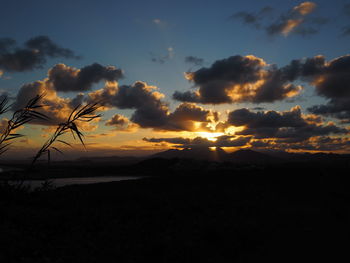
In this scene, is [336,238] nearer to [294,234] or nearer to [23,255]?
[294,234]

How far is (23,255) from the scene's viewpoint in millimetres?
6836

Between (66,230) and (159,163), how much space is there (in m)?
63.9

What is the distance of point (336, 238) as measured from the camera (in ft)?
30.8

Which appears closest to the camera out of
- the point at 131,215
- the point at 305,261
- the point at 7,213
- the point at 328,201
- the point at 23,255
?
the point at 23,255

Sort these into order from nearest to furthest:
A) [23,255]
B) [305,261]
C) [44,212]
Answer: [23,255] < [305,261] < [44,212]

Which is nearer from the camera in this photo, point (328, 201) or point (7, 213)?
point (7, 213)

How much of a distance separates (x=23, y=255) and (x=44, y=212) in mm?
4137

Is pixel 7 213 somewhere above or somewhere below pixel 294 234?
above

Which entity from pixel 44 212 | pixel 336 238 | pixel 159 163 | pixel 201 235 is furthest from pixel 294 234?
pixel 159 163

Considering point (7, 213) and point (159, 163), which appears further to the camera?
point (159, 163)

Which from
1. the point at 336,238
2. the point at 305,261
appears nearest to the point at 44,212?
the point at 305,261

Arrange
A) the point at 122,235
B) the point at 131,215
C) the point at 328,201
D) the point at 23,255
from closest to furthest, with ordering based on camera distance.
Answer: the point at 23,255 < the point at 122,235 < the point at 131,215 < the point at 328,201

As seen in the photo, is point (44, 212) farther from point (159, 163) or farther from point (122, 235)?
point (159, 163)

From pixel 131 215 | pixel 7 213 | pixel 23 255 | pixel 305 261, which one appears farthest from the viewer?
pixel 131 215
